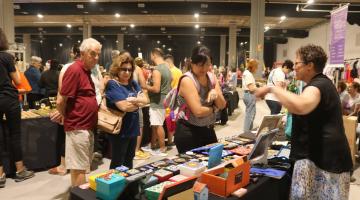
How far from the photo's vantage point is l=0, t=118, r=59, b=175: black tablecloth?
12.5 ft

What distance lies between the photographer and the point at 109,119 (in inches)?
101

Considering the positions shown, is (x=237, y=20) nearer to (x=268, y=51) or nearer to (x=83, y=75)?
(x=268, y=51)

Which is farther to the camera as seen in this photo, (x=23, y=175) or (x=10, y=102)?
(x=23, y=175)

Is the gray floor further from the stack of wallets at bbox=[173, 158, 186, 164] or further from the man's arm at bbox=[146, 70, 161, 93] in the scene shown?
the stack of wallets at bbox=[173, 158, 186, 164]

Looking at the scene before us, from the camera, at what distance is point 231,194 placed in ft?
5.59

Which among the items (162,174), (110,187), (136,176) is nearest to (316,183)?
(162,174)

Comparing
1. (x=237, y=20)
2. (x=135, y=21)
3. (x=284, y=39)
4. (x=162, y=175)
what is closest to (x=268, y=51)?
(x=284, y=39)

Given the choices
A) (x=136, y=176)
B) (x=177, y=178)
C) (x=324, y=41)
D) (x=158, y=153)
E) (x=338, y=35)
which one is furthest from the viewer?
(x=324, y=41)

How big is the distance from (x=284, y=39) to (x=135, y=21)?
10.5 metres

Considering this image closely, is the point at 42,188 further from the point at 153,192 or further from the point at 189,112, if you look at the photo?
the point at 153,192

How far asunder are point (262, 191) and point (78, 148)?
131cm

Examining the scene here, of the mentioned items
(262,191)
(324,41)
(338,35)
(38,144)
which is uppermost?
(324,41)

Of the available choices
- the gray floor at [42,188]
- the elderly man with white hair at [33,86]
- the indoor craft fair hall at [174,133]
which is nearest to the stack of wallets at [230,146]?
the indoor craft fair hall at [174,133]

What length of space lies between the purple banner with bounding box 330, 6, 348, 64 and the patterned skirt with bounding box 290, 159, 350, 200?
247 centimetres
